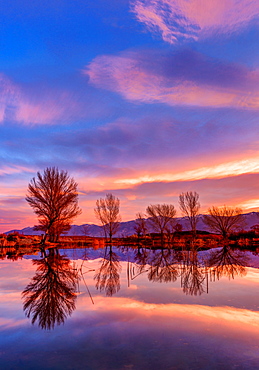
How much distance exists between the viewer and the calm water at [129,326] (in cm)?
352

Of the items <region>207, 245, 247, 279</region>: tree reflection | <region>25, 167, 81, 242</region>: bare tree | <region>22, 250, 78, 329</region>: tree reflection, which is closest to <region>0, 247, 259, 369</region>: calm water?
<region>22, 250, 78, 329</region>: tree reflection

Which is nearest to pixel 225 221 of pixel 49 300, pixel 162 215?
pixel 162 215

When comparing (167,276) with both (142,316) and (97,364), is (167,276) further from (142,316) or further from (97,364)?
(97,364)

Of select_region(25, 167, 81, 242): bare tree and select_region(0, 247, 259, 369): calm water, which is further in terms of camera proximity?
select_region(25, 167, 81, 242): bare tree

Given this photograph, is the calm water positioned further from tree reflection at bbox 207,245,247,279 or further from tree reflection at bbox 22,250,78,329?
tree reflection at bbox 207,245,247,279

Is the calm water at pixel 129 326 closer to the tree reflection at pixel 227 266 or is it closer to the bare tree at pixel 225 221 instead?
the tree reflection at pixel 227 266

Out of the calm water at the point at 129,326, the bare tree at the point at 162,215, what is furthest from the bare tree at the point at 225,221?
the calm water at the point at 129,326

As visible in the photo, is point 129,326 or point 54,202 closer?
point 129,326

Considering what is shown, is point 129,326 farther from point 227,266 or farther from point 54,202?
point 54,202

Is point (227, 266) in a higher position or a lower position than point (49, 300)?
lower

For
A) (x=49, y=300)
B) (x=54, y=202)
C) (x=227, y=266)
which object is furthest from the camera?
(x=54, y=202)

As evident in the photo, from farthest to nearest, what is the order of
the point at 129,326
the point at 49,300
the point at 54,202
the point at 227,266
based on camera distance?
the point at 54,202 → the point at 227,266 → the point at 49,300 → the point at 129,326

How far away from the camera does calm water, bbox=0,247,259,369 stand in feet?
11.5

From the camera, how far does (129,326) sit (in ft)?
15.8
